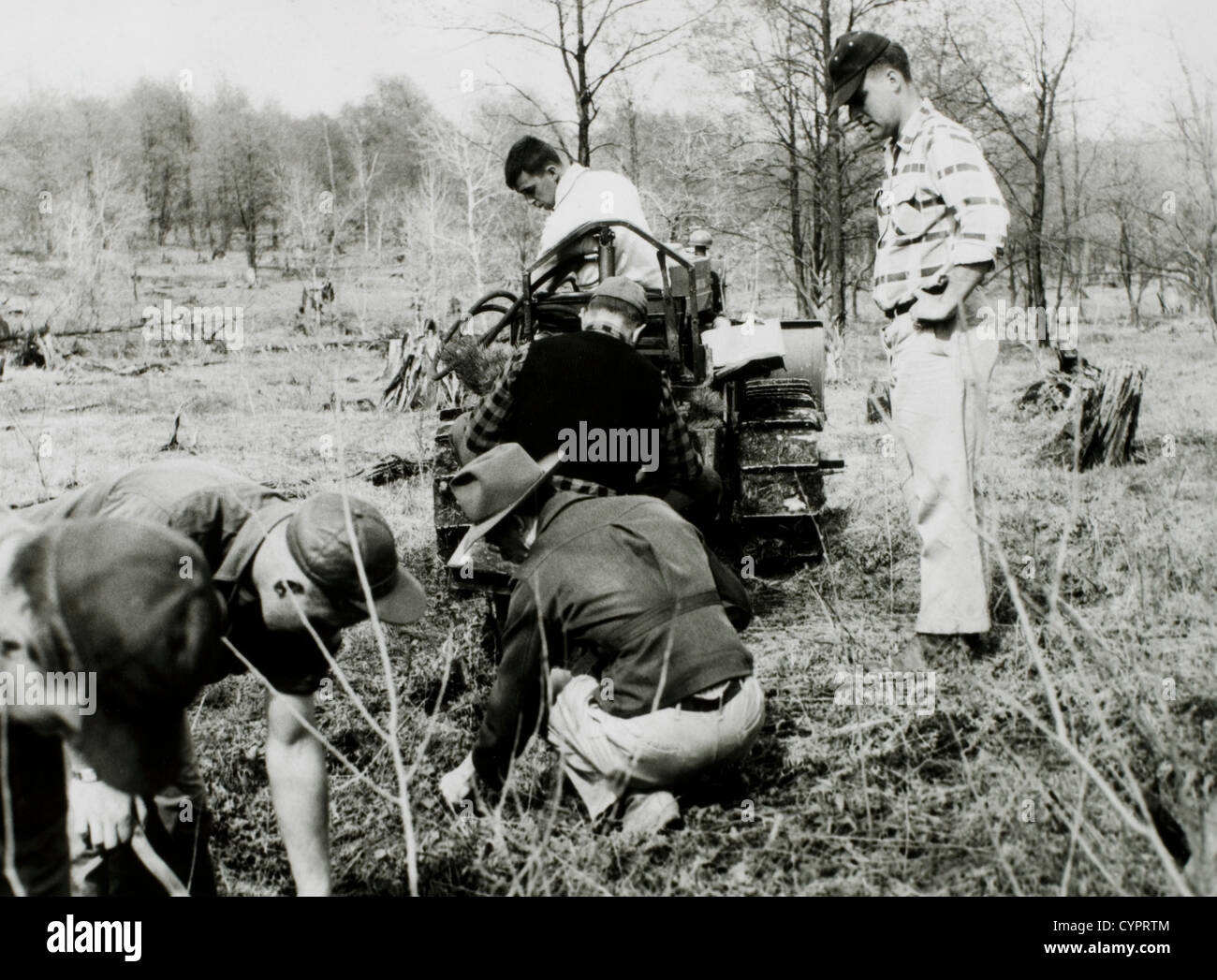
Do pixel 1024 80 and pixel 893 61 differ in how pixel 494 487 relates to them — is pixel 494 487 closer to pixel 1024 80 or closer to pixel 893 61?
pixel 893 61

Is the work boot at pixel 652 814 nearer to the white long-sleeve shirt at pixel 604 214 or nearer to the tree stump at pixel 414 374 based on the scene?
the white long-sleeve shirt at pixel 604 214

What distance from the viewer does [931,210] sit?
3.63 m

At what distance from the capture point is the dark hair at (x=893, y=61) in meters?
3.69

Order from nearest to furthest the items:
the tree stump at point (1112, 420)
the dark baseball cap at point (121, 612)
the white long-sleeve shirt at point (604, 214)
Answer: the dark baseball cap at point (121, 612)
the white long-sleeve shirt at point (604, 214)
the tree stump at point (1112, 420)

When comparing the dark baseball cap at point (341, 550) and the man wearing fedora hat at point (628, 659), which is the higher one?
the dark baseball cap at point (341, 550)

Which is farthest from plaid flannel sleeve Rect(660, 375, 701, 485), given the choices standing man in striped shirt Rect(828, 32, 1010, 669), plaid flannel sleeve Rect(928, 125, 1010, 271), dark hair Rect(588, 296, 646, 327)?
plaid flannel sleeve Rect(928, 125, 1010, 271)

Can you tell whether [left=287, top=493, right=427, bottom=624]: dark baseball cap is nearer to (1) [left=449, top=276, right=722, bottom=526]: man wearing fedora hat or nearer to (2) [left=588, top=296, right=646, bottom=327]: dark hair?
(1) [left=449, top=276, right=722, bottom=526]: man wearing fedora hat

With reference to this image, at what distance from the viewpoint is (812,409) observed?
5.57 meters

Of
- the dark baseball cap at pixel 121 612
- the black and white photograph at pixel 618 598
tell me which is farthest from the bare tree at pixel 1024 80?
the dark baseball cap at pixel 121 612

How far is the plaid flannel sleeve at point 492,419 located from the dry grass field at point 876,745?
0.58m

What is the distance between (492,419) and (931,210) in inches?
64.7

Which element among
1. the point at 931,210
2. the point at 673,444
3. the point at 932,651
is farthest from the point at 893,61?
the point at 932,651
